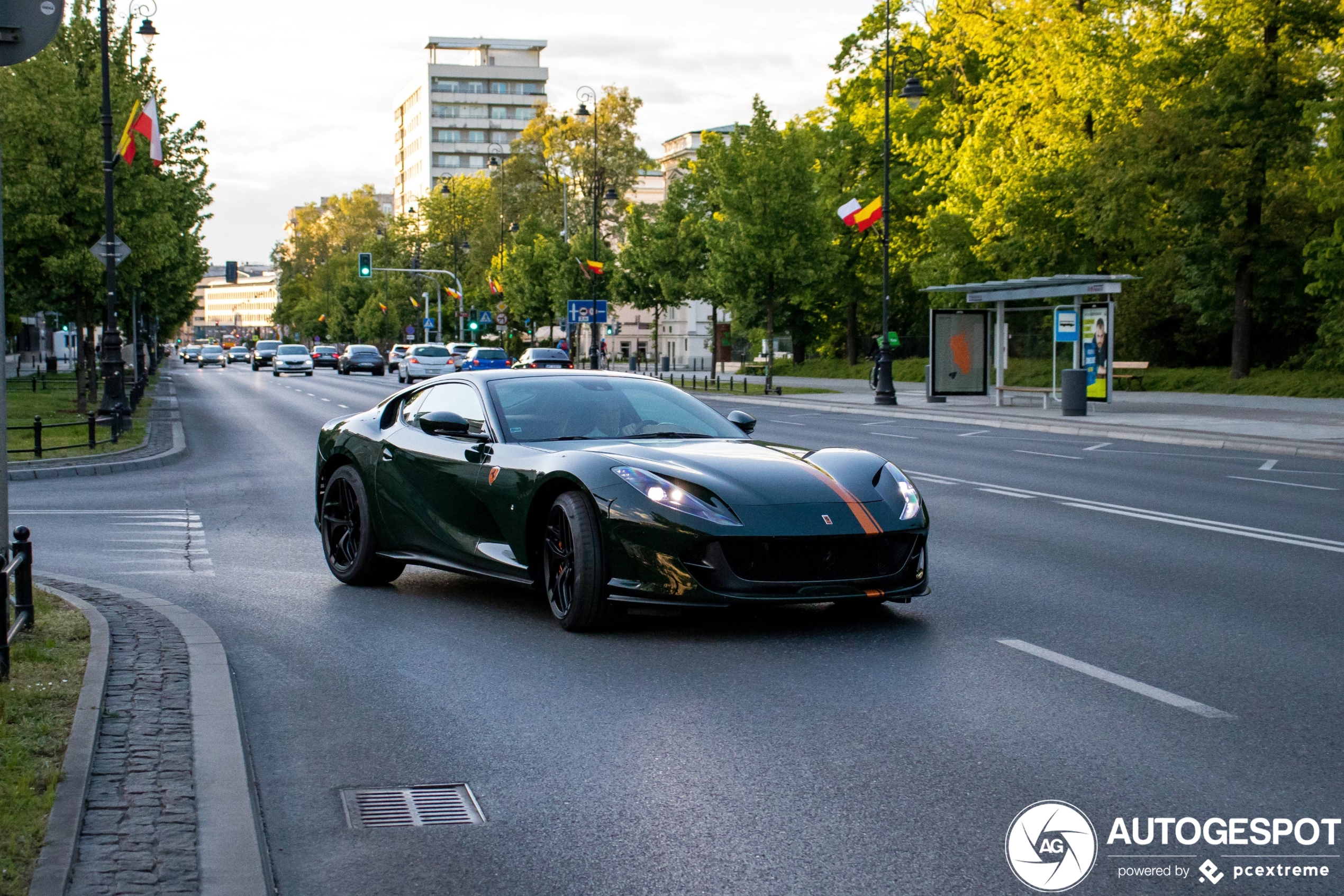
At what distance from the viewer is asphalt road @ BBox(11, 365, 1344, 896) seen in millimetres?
4215

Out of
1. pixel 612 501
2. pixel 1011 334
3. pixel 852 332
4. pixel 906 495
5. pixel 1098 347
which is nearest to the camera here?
pixel 612 501

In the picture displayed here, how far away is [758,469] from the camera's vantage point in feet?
24.4

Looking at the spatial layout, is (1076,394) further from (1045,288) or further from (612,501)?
(612,501)

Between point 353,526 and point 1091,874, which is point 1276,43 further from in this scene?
point 1091,874

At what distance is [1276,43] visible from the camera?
36094 millimetres

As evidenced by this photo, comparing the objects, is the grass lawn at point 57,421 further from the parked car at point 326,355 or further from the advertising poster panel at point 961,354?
the parked car at point 326,355

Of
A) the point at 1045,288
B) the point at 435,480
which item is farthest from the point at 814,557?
the point at 1045,288

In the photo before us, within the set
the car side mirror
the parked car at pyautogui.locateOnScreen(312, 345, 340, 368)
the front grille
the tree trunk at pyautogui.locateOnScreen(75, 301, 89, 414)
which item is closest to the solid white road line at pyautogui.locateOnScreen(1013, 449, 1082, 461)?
the car side mirror

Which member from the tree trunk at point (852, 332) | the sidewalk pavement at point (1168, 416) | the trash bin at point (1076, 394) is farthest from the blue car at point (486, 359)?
the trash bin at point (1076, 394)

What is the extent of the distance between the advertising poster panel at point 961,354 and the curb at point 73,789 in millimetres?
32634

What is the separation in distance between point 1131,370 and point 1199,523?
32733mm

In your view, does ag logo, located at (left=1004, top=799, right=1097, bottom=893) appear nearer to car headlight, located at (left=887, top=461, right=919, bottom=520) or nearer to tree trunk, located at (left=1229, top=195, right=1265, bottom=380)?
car headlight, located at (left=887, top=461, right=919, bottom=520)

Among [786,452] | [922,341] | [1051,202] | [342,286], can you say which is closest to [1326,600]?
[786,452]

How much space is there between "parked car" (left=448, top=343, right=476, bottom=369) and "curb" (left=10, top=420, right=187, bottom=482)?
34.7 meters
